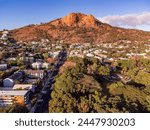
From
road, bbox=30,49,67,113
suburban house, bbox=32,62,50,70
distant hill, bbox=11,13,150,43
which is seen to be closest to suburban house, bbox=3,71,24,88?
road, bbox=30,49,67,113

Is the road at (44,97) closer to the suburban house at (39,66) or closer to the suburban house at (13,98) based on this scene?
the suburban house at (13,98)

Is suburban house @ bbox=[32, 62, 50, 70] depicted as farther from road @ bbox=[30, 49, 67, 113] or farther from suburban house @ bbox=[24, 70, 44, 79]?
suburban house @ bbox=[24, 70, 44, 79]

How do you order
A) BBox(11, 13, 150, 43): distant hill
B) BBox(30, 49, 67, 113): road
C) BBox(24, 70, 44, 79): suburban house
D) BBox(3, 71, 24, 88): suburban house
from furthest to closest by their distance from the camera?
BBox(11, 13, 150, 43): distant hill
BBox(24, 70, 44, 79): suburban house
BBox(3, 71, 24, 88): suburban house
BBox(30, 49, 67, 113): road

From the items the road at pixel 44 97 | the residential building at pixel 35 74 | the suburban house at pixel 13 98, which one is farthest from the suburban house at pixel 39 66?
the suburban house at pixel 13 98

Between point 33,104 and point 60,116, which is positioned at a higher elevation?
point 60,116

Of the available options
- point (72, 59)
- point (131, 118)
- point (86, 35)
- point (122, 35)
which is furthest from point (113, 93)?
point (122, 35)

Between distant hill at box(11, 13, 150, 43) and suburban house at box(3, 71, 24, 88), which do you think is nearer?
suburban house at box(3, 71, 24, 88)

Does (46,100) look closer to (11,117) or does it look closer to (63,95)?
(63,95)

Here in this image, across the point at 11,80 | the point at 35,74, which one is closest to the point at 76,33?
the point at 35,74

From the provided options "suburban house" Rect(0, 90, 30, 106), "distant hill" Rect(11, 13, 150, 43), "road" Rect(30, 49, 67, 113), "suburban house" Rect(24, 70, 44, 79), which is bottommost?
"road" Rect(30, 49, 67, 113)
